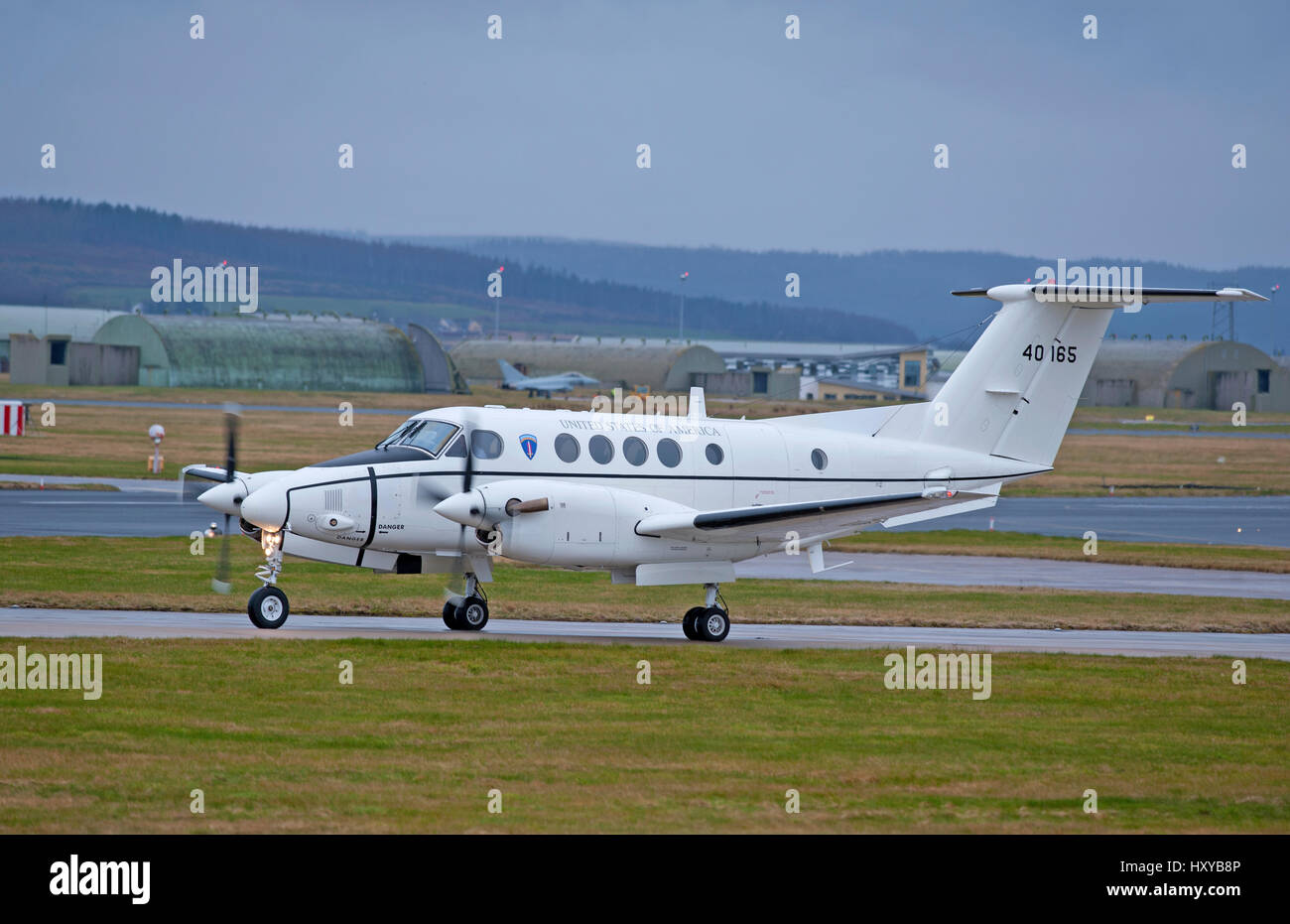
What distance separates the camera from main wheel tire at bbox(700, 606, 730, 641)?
23.1m

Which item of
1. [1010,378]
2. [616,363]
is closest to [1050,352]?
[1010,378]

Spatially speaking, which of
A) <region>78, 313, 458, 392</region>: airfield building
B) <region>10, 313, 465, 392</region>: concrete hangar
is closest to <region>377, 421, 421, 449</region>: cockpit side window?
<region>78, 313, 458, 392</region>: airfield building

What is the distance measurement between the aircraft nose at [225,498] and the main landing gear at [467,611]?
375 cm

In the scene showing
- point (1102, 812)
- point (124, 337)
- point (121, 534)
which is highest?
point (124, 337)

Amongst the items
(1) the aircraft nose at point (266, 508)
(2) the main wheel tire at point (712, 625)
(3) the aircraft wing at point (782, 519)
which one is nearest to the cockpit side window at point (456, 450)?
(1) the aircraft nose at point (266, 508)

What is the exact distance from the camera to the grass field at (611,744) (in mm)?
12156

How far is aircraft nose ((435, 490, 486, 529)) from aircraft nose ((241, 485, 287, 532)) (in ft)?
7.27

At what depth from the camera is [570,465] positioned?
2273 cm

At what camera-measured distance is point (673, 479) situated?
2353cm

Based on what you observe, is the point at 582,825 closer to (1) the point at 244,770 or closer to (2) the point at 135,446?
(1) the point at 244,770

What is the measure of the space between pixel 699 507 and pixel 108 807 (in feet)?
43.8
